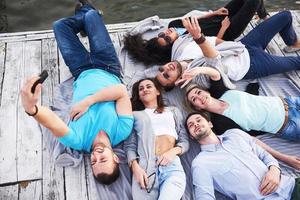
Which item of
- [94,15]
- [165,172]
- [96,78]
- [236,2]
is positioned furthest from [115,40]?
[165,172]

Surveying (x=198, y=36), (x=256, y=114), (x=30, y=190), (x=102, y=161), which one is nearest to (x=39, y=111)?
(x=102, y=161)

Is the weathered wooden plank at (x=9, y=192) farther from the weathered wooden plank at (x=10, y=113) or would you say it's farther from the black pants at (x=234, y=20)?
the black pants at (x=234, y=20)

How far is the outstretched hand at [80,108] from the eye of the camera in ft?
14.7

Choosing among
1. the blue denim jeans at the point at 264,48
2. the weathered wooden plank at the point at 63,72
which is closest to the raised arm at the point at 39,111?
the weathered wooden plank at the point at 63,72

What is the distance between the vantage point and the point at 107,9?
325 inches

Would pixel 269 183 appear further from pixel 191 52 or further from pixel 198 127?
pixel 191 52

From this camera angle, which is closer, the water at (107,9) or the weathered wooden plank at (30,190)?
the weathered wooden plank at (30,190)

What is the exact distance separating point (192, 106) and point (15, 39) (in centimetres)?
300

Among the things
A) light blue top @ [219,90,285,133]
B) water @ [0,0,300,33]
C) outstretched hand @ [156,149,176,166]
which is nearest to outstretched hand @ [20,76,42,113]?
outstretched hand @ [156,149,176,166]

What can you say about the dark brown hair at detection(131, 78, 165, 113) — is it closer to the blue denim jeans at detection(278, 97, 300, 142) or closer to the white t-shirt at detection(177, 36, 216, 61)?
the white t-shirt at detection(177, 36, 216, 61)

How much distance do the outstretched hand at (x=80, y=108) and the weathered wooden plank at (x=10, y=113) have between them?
2.63ft

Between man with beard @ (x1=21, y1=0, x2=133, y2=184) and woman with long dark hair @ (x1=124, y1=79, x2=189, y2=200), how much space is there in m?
0.18

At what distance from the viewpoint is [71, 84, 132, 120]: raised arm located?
4.51 metres

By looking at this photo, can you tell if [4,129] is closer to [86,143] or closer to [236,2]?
[86,143]
